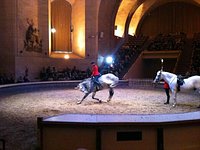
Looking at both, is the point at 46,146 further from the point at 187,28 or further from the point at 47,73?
the point at 187,28

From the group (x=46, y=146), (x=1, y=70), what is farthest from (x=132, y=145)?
(x=1, y=70)

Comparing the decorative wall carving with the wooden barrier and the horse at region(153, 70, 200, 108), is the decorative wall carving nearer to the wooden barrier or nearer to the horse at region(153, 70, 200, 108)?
the horse at region(153, 70, 200, 108)

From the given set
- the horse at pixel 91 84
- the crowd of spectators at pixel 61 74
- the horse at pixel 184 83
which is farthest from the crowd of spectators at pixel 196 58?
the horse at pixel 91 84

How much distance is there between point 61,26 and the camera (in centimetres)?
2609

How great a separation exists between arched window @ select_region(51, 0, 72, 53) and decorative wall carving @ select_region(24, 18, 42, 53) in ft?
7.37

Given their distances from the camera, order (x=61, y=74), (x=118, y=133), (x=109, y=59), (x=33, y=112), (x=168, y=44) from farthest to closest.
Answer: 1. (x=109, y=59)
2. (x=168, y=44)
3. (x=61, y=74)
4. (x=33, y=112)
5. (x=118, y=133)

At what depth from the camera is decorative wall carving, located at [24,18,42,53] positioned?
→ 2216cm

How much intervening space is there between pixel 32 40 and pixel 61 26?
415cm

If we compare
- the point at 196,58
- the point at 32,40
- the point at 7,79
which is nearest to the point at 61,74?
the point at 32,40

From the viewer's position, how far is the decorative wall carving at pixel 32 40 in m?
22.2

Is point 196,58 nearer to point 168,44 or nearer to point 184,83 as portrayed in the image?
point 168,44

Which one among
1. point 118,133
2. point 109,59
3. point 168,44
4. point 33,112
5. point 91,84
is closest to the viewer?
point 118,133

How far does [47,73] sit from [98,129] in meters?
18.3

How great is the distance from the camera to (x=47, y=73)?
23.0 metres
